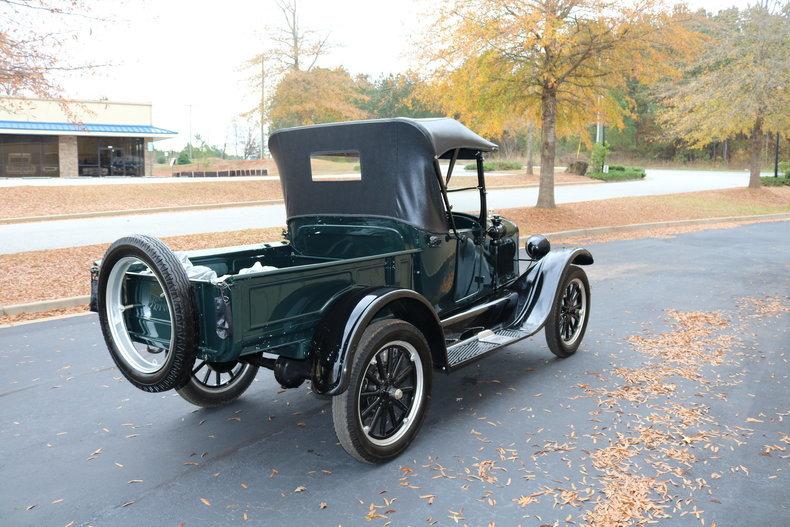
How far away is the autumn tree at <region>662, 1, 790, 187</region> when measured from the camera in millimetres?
24391

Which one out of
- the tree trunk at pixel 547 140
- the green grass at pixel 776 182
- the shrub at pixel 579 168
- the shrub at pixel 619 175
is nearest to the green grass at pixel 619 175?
the shrub at pixel 619 175

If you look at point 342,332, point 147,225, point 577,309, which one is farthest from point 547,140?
point 342,332

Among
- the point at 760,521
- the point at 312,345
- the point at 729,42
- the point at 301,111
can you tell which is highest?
the point at 729,42

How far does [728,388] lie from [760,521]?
6.73ft

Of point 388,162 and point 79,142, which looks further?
point 79,142

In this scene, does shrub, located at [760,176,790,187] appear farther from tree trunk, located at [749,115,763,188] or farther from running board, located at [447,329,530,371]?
running board, located at [447,329,530,371]

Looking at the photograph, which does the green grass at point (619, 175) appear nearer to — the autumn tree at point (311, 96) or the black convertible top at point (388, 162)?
the autumn tree at point (311, 96)

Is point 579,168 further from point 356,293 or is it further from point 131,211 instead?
point 356,293

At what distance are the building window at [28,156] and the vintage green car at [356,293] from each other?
38794 millimetres

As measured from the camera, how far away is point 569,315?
5984 mm

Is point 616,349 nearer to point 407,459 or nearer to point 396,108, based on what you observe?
point 407,459

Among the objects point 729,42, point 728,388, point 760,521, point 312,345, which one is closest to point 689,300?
point 728,388

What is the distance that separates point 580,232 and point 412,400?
1291cm

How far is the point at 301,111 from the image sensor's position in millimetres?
29547
